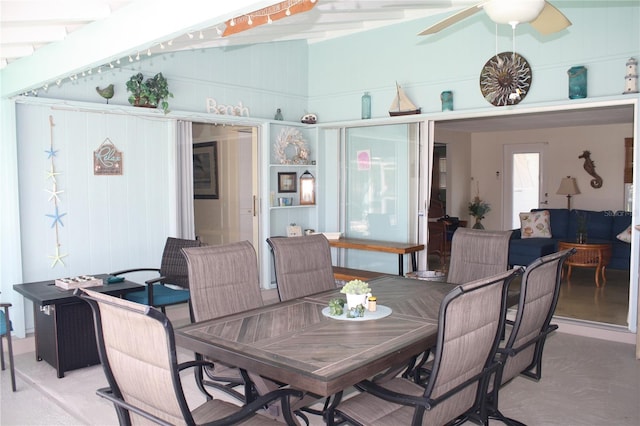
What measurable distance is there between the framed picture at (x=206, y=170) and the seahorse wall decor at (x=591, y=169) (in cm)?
646

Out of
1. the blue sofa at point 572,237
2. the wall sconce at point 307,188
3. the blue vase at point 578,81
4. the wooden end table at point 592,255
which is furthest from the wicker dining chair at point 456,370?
the wooden end table at point 592,255

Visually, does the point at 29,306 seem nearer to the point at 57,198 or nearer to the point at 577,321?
the point at 57,198

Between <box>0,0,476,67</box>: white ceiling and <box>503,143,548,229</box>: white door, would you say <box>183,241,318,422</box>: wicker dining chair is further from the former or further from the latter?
<box>503,143,548,229</box>: white door

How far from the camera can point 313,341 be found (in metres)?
2.44

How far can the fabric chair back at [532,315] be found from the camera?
103 inches

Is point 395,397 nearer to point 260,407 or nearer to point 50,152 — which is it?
point 260,407

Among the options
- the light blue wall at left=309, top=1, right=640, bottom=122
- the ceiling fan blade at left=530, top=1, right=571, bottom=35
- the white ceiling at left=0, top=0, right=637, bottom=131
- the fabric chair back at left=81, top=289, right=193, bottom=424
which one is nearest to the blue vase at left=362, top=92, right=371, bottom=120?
the light blue wall at left=309, top=1, right=640, bottom=122

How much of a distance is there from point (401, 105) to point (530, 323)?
3.78 meters

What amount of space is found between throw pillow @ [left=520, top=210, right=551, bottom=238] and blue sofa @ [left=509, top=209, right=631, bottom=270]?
0.13 meters

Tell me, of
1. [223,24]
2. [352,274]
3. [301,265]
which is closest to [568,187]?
[352,274]

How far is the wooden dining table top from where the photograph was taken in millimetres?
2086

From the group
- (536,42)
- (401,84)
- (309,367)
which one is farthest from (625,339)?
(309,367)

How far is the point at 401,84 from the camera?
618 cm

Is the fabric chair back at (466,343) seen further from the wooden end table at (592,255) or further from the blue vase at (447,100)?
the wooden end table at (592,255)
